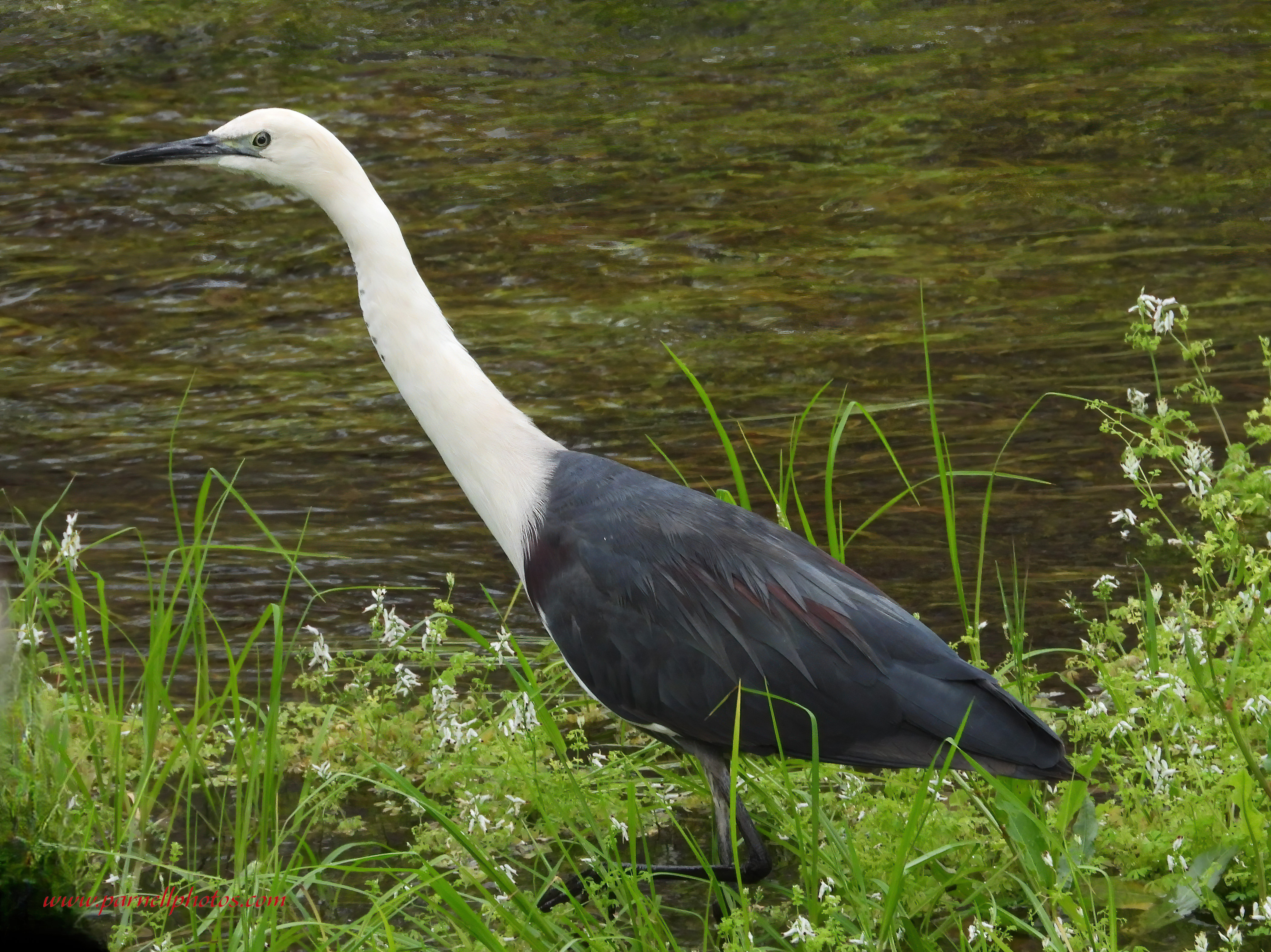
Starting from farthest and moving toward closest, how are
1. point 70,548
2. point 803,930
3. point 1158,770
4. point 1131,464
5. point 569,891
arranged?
1. point 70,548
2. point 1131,464
3. point 569,891
4. point 1158,770
5. point 803,930

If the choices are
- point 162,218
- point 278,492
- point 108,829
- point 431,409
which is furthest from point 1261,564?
point 162,218

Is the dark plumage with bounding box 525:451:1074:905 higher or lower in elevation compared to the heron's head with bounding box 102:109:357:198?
lower

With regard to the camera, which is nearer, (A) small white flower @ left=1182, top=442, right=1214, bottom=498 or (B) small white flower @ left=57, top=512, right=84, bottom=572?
(A) small white flower @ left=1182, top=442, right=1214, bottom=498

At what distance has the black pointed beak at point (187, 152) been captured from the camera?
13.9 feet

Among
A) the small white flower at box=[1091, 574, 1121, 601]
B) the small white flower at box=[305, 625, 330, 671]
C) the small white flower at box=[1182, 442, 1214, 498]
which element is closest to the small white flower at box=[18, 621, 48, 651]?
the small white flower at box=[305, 625, 330, 671]

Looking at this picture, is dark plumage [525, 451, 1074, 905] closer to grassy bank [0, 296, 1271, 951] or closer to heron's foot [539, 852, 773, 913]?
heron's foot [539, 852, 773, 913]

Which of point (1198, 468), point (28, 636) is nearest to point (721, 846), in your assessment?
point (1198, 468)

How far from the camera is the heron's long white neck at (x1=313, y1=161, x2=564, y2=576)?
4.12 meters

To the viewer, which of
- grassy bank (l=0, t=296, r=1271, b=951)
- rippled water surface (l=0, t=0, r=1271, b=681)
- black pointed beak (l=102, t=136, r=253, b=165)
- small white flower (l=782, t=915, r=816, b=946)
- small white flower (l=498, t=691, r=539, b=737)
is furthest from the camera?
rippled water surface (l=0, t=0, r=1271, b=681)

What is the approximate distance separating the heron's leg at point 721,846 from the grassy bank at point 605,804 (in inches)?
2.6

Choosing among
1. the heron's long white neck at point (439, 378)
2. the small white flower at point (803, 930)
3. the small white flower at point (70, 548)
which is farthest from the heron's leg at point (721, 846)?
the small white flower at point (70, 548)

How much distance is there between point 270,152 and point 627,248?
17.2ft

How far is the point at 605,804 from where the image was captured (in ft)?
12.6

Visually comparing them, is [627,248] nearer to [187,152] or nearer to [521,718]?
[187,152]
